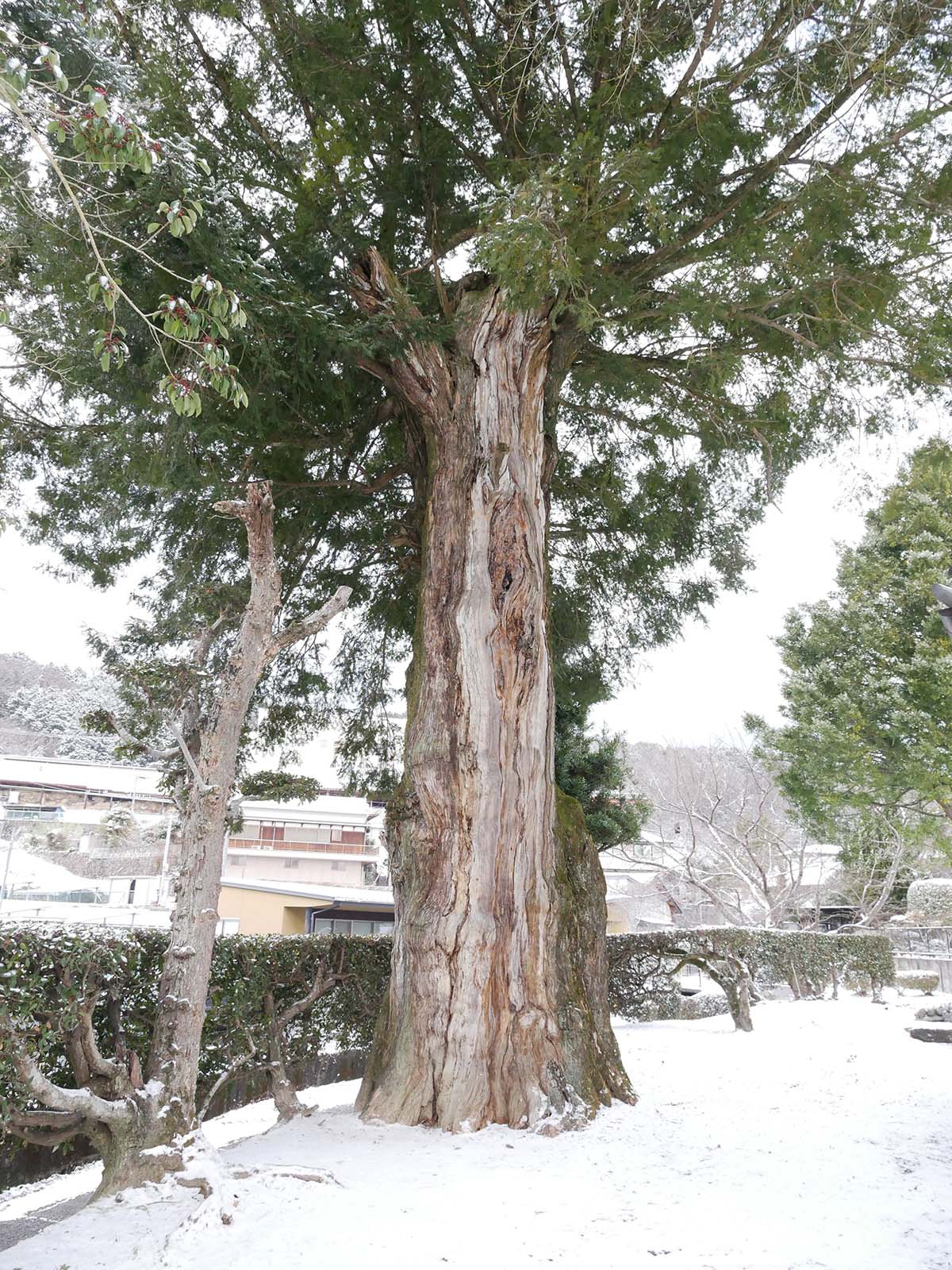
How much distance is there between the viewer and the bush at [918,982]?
13852 millimetres

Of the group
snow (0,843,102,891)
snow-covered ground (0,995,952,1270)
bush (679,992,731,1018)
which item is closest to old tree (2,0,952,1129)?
snow-covered ground (0,995,952,1270)

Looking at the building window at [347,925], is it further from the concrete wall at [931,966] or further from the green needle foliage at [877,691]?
the concrete wall at [931,966]

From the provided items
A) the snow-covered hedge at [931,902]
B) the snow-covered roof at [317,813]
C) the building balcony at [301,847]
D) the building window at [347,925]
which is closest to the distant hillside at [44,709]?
the building balcony at [301,847]

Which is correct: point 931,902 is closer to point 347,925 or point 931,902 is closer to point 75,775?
point 347,925

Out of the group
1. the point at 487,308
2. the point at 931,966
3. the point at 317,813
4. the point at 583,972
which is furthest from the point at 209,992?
the point at 317,813

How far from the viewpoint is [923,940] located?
15711 millimetres

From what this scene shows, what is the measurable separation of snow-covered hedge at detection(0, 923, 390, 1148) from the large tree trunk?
1.02 meters

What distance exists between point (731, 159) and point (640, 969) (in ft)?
31.6

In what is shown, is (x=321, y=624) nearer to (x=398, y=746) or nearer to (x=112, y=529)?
(x=112, y=529)

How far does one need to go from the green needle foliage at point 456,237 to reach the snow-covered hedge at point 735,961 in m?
5.83

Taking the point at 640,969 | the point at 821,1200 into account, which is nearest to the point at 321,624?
the point at 821,1200

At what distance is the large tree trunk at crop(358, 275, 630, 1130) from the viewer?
478 cm

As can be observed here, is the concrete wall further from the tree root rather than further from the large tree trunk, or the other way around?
the tree root

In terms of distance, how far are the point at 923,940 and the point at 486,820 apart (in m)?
14.8
